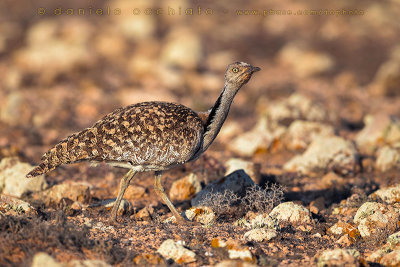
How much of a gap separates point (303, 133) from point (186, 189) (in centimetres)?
393

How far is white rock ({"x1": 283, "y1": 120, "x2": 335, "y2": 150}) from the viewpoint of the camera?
33.8 feet

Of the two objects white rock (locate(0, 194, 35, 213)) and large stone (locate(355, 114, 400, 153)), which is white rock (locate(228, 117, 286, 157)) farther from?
white rock (locate(0, 194, 35, 213))

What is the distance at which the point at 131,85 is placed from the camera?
51.7 ft

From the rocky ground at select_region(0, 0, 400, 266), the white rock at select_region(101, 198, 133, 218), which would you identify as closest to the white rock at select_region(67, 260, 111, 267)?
the rocky ground at select_region(0, 0, 400, 266)

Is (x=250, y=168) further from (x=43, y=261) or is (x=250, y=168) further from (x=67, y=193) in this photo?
(x=43, y=261)

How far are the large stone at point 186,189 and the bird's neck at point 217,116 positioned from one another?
110 cm

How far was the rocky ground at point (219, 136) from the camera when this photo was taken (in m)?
5.21

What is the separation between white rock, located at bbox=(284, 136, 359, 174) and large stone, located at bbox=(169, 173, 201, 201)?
7.49 feet

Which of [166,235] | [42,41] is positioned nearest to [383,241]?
[166,235]

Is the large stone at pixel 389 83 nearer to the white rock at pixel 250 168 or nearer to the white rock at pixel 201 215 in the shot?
the white rock at pixel 250 168

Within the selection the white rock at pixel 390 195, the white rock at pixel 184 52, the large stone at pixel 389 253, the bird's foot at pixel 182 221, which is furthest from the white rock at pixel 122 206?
the white rock at pixel 184 52

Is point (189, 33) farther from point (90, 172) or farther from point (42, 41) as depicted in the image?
point (90, 172)

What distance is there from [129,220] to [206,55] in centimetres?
1371

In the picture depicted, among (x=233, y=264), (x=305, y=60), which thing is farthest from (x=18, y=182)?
(x=305, y=60)
